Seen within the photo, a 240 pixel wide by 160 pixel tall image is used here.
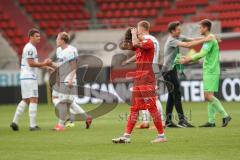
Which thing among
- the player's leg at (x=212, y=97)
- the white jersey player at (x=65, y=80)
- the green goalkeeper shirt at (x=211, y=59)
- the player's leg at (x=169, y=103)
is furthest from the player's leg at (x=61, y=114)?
the green goalkeeper shirt at (x=211, y=59)

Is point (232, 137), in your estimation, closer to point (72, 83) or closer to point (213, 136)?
point (213, 136)

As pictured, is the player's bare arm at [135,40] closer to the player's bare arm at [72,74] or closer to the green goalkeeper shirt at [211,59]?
the green goalkeeper shirt at [211,59]

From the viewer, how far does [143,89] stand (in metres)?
12.8

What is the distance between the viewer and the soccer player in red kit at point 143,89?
1261cm

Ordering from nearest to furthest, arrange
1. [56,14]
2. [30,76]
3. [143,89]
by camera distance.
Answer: [143,89]
[30,76]
[56,14]

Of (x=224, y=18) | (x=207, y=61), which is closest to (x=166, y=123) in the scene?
(x=207, y=61)

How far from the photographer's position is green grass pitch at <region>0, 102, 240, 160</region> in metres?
11.0

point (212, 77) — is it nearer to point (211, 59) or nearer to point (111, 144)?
point (211, 59)

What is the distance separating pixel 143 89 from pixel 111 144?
1.04 meters

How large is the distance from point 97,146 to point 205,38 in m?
4.21

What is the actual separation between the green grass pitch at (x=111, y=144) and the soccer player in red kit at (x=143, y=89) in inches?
9.8

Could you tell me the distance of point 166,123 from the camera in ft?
53.4

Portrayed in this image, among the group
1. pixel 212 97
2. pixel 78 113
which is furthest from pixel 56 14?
pixel 212 97

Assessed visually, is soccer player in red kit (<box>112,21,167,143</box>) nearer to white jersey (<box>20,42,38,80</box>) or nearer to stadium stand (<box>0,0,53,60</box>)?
white jersey (<box>20,42,38,80</box>)
